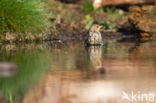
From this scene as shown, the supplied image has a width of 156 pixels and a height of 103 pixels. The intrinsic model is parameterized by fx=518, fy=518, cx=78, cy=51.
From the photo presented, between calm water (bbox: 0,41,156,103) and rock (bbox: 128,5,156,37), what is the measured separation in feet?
9.68

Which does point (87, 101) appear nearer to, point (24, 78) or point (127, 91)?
point (127, 91)

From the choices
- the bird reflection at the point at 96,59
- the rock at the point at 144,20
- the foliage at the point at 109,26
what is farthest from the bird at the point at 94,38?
the foliage at the point at 109,26

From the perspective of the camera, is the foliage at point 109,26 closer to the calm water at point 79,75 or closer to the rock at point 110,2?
the rock at point 110,2

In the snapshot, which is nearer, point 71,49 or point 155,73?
point 155,73

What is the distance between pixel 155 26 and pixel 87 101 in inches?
338

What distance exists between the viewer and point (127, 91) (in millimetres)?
6344

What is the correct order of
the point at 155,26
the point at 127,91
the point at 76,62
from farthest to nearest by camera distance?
the point at 155,26 → the point at 76,62 → the point at 127,91

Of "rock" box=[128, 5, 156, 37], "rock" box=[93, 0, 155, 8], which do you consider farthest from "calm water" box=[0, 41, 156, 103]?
"rock" box=[93, 0, 155, 8]

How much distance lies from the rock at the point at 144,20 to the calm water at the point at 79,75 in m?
2.95

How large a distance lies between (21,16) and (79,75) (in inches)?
192

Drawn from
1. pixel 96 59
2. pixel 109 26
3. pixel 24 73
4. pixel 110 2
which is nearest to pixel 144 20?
pixel 109 26

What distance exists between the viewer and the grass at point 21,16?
11945 mm

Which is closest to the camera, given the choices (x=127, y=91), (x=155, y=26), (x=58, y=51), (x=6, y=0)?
(x=127, y=91)

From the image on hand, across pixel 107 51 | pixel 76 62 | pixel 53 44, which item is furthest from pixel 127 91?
pixel 53 44
